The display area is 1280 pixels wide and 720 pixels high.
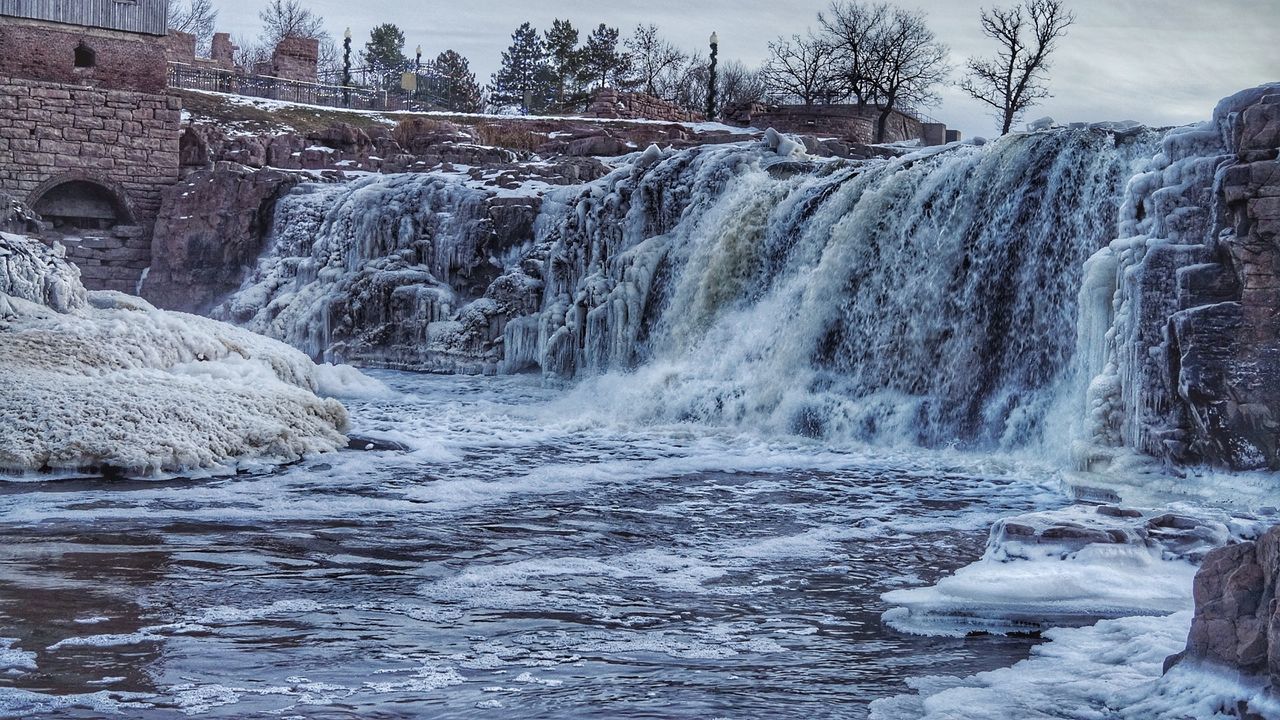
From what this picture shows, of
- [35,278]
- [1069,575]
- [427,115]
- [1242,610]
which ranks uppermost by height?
[427,115]

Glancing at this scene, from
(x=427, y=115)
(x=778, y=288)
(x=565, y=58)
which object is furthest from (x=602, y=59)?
(x=778, y=288)

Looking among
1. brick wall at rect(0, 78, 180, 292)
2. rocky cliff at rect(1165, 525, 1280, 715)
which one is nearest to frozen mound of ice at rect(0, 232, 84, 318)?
rocky cliff at rect(1165, 525, 1280, 715)

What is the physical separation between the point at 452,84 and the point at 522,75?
2831 millimetres

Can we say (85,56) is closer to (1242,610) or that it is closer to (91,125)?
(91,125)

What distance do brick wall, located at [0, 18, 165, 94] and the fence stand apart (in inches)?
308

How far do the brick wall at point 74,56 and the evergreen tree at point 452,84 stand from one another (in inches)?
653

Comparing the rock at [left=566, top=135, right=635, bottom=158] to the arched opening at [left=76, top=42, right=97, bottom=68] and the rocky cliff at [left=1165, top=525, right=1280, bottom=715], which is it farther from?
the rocky cliff at [left=1165, top=525, right=1280, bottom=715]

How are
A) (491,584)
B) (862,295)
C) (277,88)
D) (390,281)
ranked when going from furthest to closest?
1. (277,88)
2. (390,281)
3. (862,295)
4. (491,584)

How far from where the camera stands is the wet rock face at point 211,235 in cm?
2275

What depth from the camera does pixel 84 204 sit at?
25.8 metres

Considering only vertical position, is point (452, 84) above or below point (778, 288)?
above

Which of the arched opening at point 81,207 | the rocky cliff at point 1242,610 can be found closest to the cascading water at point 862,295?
the rocky cliff at point 1242,610

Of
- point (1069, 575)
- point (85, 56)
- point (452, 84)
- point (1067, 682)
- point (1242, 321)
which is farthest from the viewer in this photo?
point (452, 84)

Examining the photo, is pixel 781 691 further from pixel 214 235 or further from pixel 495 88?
pixel 495 88
